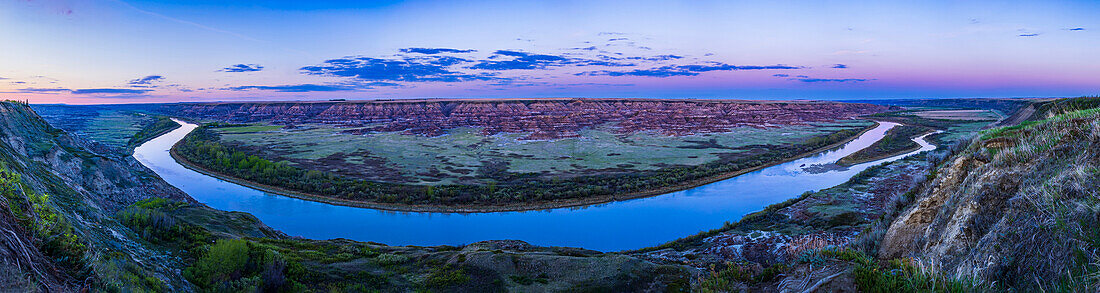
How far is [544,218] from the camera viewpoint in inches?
1027

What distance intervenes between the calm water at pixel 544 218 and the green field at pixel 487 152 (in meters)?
7.32

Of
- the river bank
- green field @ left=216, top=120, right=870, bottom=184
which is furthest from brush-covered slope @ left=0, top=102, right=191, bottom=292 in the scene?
green field @ left=216, top=120, right=870, bottom=184

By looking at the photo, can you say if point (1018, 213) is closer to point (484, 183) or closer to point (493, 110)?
point (484, 183)

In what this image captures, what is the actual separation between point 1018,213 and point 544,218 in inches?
866

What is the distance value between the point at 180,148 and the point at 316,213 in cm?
3934

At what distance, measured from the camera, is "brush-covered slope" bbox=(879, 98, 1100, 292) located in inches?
155

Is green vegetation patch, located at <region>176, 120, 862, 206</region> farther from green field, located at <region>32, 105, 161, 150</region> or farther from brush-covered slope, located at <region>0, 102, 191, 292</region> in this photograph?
brush-covered slope, located at <region>0, 102, 191, 292</region>

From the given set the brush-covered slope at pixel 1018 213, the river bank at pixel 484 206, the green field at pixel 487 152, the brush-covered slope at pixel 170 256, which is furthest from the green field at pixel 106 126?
the brush-covered slope at pixel 1018 213

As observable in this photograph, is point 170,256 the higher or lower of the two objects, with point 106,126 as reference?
lower

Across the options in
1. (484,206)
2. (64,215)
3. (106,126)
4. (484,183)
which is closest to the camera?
(64,215)

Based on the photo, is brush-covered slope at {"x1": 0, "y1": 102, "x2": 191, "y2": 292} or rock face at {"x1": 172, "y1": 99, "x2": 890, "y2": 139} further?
rock face at {"x1": 172, "y1": 99, "x2": 890, "y2": 139}

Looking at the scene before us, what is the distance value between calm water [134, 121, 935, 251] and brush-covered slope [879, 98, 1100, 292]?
14.0 metres

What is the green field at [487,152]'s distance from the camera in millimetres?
38469

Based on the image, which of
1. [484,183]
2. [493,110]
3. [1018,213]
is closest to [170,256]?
[1018,213]
